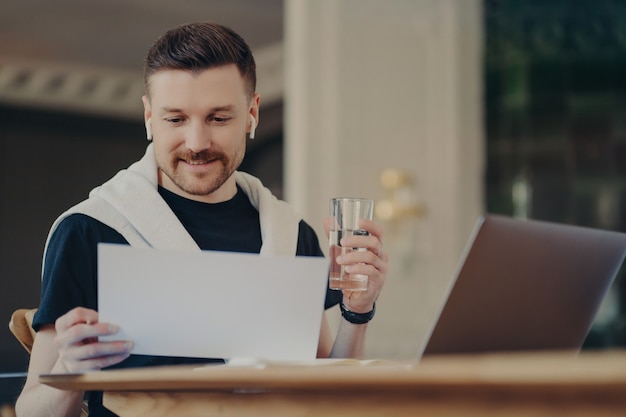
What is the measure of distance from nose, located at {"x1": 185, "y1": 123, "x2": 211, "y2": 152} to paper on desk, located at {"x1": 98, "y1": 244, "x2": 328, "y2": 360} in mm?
492

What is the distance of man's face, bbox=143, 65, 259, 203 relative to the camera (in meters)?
1.60

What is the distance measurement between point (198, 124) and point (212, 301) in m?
0.51

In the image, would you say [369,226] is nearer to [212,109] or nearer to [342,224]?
[342,224]

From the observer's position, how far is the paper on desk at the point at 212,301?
44.8 inches

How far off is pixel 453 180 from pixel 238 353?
4230mm

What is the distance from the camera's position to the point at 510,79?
17.9ft

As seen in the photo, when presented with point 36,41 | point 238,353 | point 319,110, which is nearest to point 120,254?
point 238,353

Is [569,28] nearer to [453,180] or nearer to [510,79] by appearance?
[510,79]

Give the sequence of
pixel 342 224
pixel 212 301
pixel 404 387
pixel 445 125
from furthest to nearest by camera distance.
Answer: pixel 445 125 < pixel 342 224 < pixel 212 301 < pixel 404 387

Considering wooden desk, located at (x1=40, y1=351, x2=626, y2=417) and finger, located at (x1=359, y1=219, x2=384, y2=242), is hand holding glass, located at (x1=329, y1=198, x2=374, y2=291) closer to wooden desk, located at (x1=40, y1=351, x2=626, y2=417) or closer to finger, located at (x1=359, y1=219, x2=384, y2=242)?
finger, located at (x1=359, y1=219, x2=384, y2=242)

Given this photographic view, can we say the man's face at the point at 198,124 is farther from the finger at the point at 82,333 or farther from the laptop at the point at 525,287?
the laptop at the point at 525,287

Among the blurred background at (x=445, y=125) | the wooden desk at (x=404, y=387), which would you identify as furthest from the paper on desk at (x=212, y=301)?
the blurred background at (x=445, y=125)

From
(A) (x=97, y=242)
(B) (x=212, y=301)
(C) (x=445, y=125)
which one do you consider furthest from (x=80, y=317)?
(C) (x=445, y=125)

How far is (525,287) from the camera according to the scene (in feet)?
3.86
